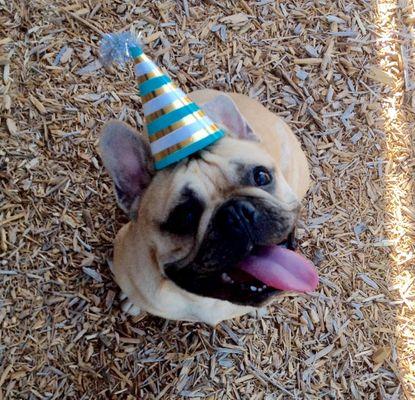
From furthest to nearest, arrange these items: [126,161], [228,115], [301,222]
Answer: [301,222] < [228,115] < [126,161]

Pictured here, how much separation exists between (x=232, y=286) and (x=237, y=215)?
281 mm

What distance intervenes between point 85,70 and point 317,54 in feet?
4.03

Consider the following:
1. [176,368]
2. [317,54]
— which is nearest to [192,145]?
[176,368]

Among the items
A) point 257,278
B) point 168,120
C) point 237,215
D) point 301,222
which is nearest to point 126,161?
point 168,120

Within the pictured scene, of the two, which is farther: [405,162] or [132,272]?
[405,162]

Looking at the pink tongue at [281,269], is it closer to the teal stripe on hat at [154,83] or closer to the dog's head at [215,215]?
the dog's head at [215,215]

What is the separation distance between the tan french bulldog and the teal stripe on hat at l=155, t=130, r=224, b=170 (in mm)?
33

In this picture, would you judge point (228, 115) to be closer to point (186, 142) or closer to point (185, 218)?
point (186, 142)

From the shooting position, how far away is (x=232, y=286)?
2117mm

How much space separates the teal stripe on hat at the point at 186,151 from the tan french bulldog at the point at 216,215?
3cm

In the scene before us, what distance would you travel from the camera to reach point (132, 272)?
247 centimetres

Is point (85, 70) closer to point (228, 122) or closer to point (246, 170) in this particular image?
point (228, 122)

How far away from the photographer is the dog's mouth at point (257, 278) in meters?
2.06

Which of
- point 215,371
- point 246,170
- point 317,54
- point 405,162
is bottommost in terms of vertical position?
point 215,371
